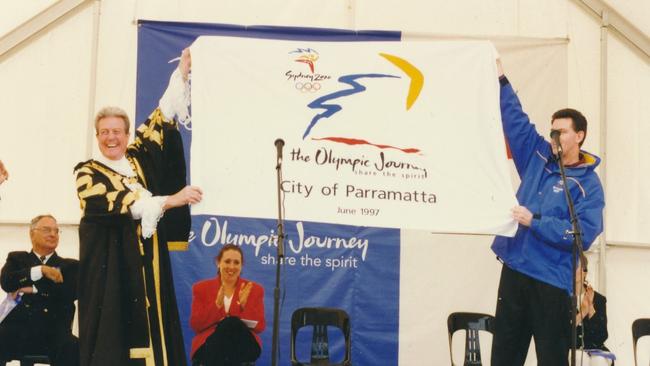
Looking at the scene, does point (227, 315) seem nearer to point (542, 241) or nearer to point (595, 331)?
point (542, 241)

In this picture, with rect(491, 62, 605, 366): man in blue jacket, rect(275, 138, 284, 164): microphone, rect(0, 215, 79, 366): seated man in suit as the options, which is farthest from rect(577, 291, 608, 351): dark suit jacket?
rect(0, 215, 79, 366): seated man in suit

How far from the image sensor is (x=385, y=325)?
7.33 metres

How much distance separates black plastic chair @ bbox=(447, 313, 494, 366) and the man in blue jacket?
1548 mm

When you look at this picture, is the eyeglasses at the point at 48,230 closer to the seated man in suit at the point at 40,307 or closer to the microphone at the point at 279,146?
the seated man in suit at the point at 40,307

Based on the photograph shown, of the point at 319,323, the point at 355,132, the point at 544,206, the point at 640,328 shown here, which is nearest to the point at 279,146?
the point at 355,132

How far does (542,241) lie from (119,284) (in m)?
2.43

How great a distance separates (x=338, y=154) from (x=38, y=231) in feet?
9.46

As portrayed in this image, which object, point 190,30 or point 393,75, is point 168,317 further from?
point 190,30

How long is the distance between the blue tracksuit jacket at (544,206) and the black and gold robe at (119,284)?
2.06 m

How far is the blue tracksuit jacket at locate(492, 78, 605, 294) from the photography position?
489 cm

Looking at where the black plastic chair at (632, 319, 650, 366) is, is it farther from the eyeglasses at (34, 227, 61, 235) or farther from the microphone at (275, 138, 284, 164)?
the eyeglasses at (34, 227, 61, 235)

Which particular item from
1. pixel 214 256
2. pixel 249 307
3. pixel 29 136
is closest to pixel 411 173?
pixel 249 307

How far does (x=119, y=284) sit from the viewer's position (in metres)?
4.18

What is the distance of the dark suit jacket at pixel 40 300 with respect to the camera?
6.45m
